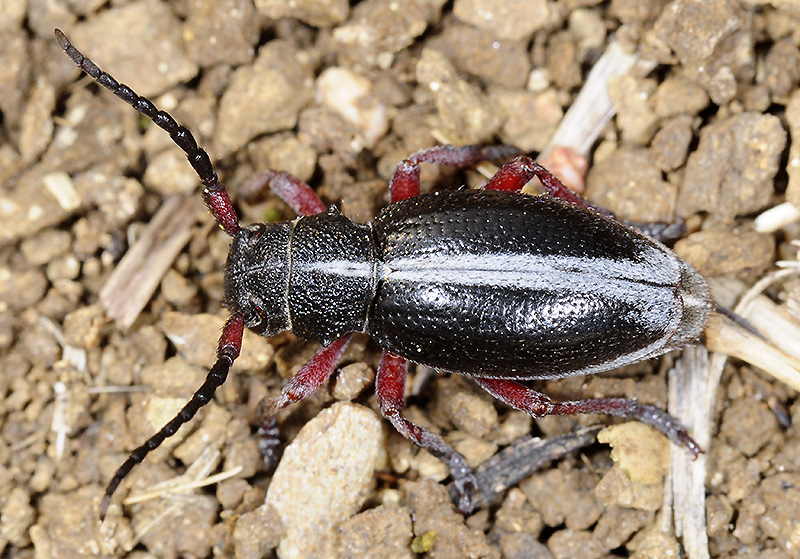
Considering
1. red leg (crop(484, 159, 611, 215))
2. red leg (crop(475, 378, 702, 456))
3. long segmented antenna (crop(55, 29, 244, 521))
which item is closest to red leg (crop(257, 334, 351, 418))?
long segmented antenna (crop(55, 29, 244, 521))

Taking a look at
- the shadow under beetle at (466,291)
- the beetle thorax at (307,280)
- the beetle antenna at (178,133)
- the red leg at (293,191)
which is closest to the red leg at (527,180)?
the shadow under beetle at (466,291)

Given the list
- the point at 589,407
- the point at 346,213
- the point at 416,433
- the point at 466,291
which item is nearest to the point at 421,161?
the point at 346,213

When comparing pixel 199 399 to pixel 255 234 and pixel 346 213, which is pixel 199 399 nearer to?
pixel 255 234

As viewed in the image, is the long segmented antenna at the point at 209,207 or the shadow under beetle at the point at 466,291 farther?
the shadow under beetle at the point at 466,291

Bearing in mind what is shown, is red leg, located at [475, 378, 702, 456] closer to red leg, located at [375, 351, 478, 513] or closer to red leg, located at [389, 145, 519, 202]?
red leg, located at [375, 351, 478, 513]

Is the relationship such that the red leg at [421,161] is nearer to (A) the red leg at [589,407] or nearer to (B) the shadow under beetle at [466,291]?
(B) the shadow under beetle at [466,291]

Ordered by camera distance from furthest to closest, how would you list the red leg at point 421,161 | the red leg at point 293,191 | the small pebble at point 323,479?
the red leg at point 293,191 < the red leg at point 421,161 < the small pebble at point 323,479
